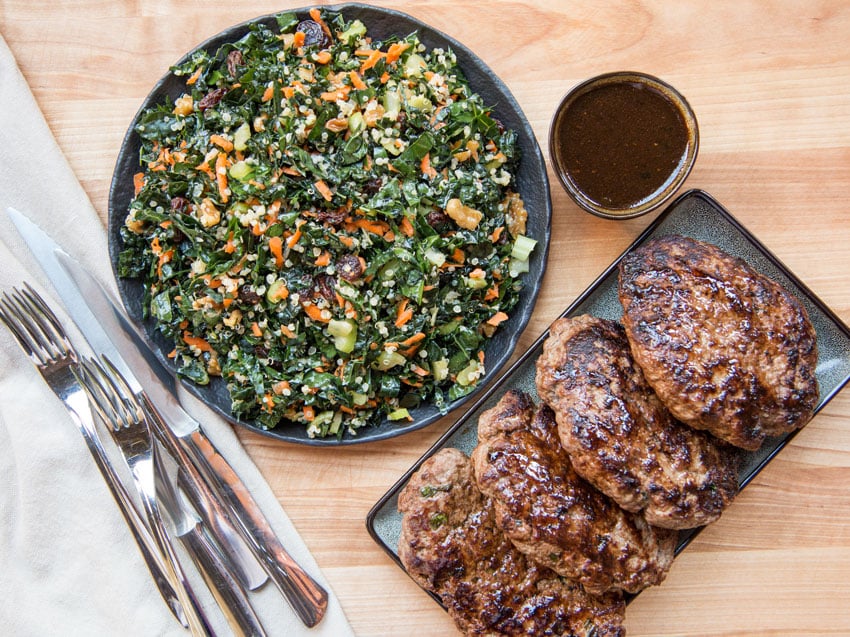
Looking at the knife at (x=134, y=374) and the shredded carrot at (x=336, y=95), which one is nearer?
the shredded carrot at (x=336, y=95)

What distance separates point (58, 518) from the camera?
4.15 meters

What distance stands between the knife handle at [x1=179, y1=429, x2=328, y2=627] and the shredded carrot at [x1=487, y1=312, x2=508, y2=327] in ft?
5.95

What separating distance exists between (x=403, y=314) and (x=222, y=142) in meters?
1.37

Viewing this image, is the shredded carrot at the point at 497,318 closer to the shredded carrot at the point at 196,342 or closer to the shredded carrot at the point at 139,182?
A: the shredded carrot at the point at 196,342

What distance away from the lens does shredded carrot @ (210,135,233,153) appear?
3717 millimetres

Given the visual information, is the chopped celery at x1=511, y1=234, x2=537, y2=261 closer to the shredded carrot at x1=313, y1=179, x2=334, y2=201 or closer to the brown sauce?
the brown sauce

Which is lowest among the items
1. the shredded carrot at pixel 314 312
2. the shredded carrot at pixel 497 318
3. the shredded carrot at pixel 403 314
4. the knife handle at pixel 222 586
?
the knife handle at pixel 222 586

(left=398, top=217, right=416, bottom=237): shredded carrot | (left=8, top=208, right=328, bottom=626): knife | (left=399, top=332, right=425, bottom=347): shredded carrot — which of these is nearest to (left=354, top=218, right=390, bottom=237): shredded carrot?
(left=398, top=217, right=416, bottom=237): shredded carrot

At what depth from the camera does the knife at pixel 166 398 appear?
13.2 feet

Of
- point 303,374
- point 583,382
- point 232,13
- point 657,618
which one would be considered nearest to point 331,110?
point 232,13

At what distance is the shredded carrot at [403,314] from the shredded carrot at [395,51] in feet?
4.56

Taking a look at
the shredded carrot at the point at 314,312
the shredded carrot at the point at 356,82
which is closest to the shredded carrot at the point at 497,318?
the shredded carrot at the point at 314,312

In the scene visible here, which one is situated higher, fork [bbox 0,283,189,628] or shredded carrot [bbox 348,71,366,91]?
shredded carrot [bbox 348,71,366,91]

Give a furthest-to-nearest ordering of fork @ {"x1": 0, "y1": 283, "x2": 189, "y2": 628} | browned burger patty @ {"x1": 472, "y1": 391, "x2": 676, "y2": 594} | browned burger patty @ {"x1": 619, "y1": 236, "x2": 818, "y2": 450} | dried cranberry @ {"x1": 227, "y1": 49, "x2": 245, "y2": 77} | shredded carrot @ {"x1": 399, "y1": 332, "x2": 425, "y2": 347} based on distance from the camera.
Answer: fork @ {"x1": 0, "y1": 283, "x2": 189, "y2": 628}, dried cranberry @ {"x1": 227, "y1": 49, "x2": 245, "y2": 77}, shredded carrot @ {"x1": 399, "y1": 332, "x2": 425, "y2": 347}, browned burger patty @ {"x1": 472, "y1": 391, "x2": 676, "y2": 594}, browned burger patty @ {"x1": 619, "y1": 236, "x2": 818, "y2": 450}
